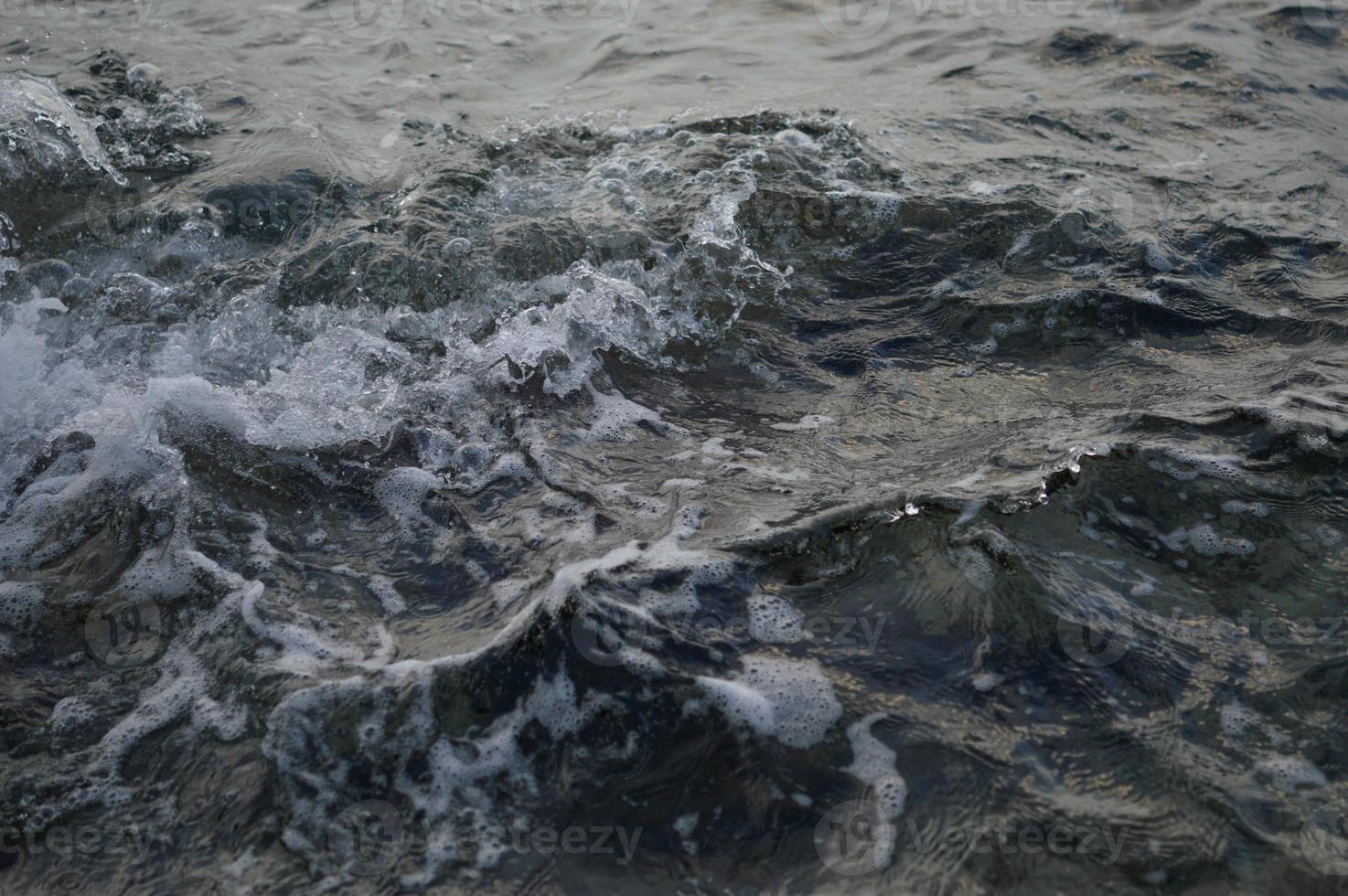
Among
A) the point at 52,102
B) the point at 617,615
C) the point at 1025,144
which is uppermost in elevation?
the point at 52,102

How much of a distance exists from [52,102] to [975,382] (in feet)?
16.0

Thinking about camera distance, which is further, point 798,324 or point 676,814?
point 798,324

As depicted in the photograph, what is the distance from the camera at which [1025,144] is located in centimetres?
542

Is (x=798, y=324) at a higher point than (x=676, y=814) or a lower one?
higher

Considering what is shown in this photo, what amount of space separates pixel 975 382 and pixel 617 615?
179 centimetres

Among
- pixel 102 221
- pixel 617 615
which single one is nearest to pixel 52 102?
pixel 102 221

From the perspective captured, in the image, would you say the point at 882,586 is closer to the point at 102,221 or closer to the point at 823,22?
the point at 102,221

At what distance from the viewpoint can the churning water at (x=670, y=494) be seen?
2.17m

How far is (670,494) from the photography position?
3.11 meters

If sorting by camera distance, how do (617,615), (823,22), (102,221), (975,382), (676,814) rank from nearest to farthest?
(676,814) → (617,615) → (975,382) → (102,221) → (823,22)

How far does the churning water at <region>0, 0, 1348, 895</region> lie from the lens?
2.17 metres

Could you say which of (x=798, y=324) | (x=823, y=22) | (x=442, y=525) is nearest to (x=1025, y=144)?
(x=798, y=324)

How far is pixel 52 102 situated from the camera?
5109 mm

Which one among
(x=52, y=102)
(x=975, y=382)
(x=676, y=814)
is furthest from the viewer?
(x=52, y=102)
